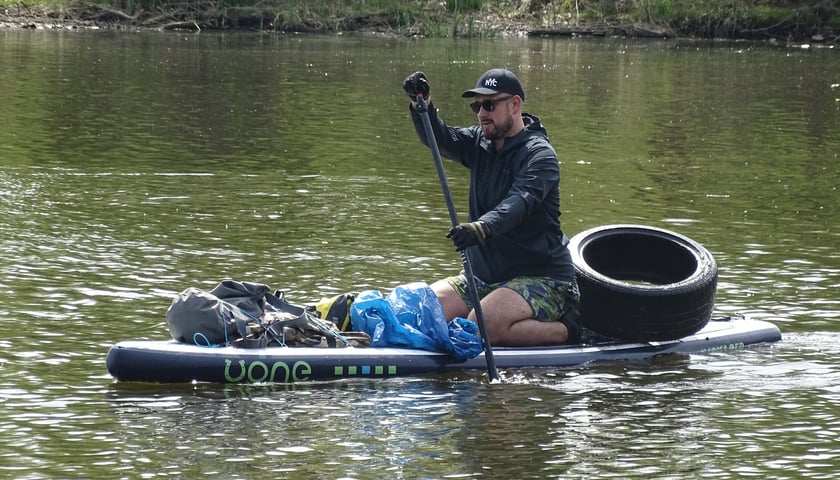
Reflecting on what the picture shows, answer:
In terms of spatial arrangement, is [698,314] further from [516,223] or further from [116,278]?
[116,278]

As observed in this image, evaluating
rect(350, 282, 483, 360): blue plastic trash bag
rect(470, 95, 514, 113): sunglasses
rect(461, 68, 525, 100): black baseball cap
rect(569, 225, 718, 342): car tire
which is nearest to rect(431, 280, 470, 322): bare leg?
rect(350, 282, 483, 360): blue plastic trash bag

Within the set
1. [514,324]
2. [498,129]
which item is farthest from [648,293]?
[498,129]

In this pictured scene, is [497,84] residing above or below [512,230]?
above

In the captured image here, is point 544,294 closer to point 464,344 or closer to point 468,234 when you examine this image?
point 464,344

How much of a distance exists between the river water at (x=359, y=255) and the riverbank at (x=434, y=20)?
17848 millimetres

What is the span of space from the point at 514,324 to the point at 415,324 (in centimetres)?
64

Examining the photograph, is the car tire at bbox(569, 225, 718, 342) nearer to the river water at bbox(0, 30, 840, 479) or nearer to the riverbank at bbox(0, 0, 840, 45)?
the river water at bbox(0, 30, 840, 479)

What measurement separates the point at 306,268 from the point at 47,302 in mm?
2371

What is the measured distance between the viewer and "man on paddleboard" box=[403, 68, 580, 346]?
872 centimetres

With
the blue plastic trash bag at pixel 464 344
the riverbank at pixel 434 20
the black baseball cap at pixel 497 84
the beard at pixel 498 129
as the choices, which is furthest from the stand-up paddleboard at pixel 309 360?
the riverbank at pixel 434 20

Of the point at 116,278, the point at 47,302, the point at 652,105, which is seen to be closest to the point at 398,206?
the point at 116,278

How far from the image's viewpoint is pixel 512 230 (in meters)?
8.84

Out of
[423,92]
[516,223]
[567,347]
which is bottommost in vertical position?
[567,347]

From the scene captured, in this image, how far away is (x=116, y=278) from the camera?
1125cm
